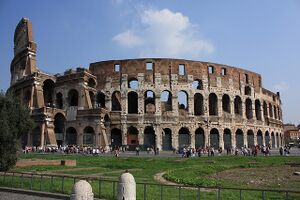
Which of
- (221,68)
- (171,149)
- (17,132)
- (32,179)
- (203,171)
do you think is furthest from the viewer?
(221,68)

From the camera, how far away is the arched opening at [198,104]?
42.3 meters

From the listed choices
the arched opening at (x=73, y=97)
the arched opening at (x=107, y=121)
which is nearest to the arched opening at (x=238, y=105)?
the arched opening at (x=107, y=121)

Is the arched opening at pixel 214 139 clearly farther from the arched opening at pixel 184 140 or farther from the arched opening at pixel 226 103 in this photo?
the arched opening at pixel 226 103

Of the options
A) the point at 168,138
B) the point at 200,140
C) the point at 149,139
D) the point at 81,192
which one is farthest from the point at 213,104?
the point at 81,192

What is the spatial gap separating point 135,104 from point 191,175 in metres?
26.4

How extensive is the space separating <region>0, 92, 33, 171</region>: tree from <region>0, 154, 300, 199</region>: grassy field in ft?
5.45

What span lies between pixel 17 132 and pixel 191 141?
1093 inches

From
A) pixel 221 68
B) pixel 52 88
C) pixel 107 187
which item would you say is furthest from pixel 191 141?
pixel 107 187

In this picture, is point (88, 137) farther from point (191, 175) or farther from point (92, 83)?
point (191, 175)

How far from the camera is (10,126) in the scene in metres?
14.2

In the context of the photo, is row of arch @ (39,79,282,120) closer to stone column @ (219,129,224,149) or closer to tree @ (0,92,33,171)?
stone column @ (219,129,224,149)

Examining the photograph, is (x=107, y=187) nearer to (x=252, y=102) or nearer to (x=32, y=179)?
(x=32, y=179)

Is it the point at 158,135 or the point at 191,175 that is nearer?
the point at 191,175

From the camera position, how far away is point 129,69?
40.8 meters
